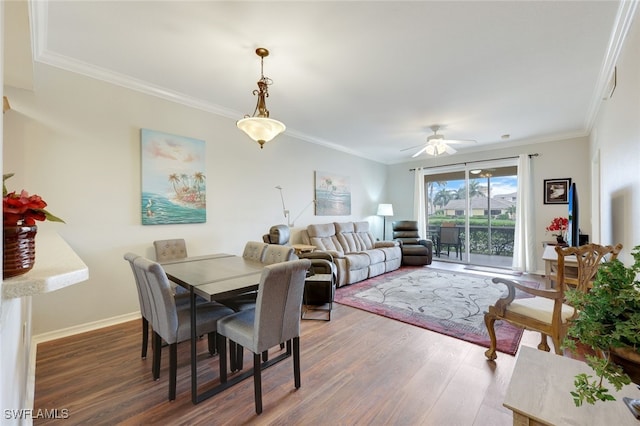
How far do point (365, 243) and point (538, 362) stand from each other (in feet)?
15.8

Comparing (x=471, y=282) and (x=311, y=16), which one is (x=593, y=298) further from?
(x=471, y=282)

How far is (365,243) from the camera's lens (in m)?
5.94

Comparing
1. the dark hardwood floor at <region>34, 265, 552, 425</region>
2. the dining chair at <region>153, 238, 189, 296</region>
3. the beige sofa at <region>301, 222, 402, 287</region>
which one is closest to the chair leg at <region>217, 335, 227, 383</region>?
the dark hardwood floor at <region>34, 265, 552, 425</region>

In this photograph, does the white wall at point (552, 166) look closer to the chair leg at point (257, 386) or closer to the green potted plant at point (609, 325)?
the green potted plant at point (609, 325)

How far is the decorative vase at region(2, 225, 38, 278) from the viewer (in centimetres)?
72

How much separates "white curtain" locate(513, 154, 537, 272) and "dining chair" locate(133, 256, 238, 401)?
589 centimetres

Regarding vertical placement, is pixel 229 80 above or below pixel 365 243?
above

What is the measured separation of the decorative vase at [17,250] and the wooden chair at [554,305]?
2697 millimetres

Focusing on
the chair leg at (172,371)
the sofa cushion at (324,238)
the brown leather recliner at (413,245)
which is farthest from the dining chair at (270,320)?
the brown leather recliner at (413,245)

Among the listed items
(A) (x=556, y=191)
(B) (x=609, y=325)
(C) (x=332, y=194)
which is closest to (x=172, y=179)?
(C) (x=332, y=194)

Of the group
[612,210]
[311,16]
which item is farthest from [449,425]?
[311,16]

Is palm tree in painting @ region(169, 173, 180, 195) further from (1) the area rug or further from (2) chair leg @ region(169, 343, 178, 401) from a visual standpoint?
(1) the area rug

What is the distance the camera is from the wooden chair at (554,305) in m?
1.95

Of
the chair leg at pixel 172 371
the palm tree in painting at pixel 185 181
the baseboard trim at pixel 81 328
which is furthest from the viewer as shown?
the palm tree in painting at pixel 185 181
